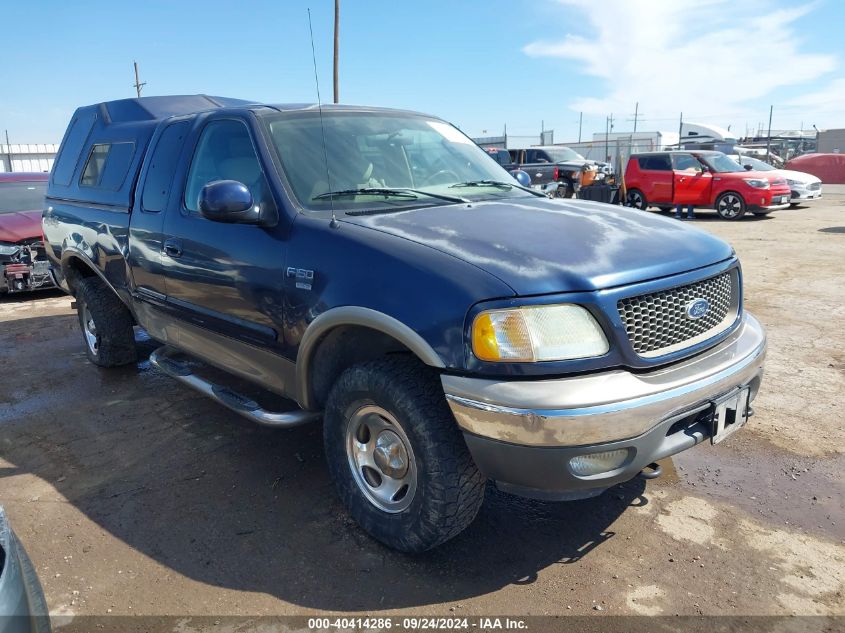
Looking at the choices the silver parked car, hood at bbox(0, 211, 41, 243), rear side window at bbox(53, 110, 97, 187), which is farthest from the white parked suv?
the silver parked car

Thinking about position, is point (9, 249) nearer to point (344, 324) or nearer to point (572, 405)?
point (344, 324)

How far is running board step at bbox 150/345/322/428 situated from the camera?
325 cm

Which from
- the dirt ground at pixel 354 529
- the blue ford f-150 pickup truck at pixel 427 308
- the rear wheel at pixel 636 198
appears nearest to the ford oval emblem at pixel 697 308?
the blue ford f-150 pickup truck at pixel 427 308

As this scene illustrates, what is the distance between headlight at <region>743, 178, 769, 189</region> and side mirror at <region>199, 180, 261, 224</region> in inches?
584

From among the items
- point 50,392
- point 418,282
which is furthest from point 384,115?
point 50,392

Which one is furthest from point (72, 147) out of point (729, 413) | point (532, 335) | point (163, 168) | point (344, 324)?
point (729, 413)

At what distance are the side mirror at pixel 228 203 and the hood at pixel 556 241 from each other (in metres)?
0.55

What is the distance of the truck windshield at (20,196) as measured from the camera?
902 centimetres

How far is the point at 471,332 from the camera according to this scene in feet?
7.77

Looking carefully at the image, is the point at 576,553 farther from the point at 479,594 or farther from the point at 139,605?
the point at 139,605

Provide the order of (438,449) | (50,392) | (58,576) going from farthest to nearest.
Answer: (50,392) < (58,576) < (438,449)

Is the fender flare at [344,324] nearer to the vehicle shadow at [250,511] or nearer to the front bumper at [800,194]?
the vehicle shadow at [250,511]

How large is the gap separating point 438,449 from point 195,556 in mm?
1285

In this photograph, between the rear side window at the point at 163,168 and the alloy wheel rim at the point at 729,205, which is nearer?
the rear side window at the point at 163,168
